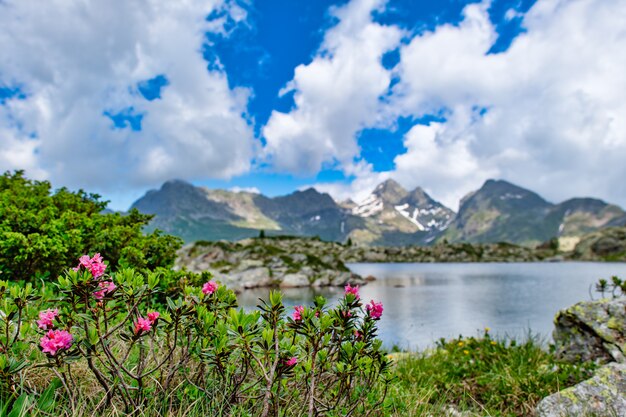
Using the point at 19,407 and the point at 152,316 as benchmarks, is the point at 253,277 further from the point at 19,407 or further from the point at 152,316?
the point at 152,316

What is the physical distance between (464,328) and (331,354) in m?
27.9

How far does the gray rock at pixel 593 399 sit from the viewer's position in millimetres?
6250

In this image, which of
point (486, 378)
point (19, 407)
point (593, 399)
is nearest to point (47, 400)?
point (19, 407)

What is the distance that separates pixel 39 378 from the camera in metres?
4.59

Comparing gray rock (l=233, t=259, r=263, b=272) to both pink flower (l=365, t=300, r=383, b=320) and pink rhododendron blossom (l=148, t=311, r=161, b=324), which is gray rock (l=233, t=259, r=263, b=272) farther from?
pink rhododendron blossom (l=148, t=311, r=161, b=324)

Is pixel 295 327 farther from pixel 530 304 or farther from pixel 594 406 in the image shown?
pixel 530 304

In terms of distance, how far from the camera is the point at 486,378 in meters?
8.85

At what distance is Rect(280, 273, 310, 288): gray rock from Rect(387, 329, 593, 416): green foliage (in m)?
53.3

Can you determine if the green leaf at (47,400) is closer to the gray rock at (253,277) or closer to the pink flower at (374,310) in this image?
the pink flower at (374,310)

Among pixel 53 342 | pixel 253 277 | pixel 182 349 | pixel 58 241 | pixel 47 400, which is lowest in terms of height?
pixel 253 277

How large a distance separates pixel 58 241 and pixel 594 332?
1361 cm

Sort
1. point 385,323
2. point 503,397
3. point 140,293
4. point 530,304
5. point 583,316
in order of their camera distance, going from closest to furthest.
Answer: point 140,293, point 503,397, point 583,316, point 385,323, point 530,304

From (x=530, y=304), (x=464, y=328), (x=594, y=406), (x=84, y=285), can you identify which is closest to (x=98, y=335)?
(x=84, y=285)

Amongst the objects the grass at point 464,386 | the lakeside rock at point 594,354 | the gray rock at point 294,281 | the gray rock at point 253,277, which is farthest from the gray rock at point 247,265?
the lakeside rock at point 594,354
